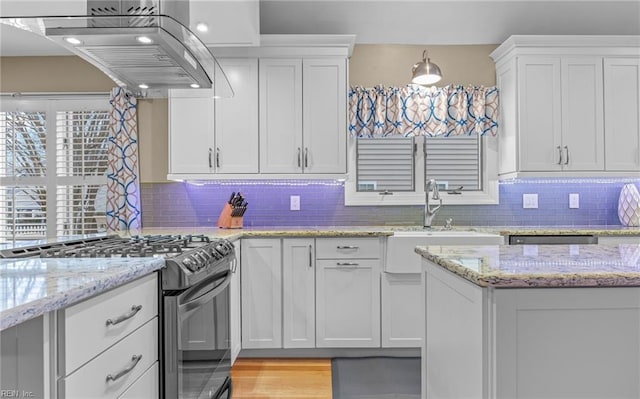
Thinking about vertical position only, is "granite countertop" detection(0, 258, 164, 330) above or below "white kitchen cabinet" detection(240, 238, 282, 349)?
above

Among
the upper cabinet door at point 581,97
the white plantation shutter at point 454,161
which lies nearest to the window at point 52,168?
the white plantation shutter at point 454,161

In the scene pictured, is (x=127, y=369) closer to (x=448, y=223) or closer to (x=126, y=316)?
(x=126, y=316)

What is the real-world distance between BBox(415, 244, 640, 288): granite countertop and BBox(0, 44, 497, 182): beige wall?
2.37 metres

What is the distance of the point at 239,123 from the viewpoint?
3340 mm

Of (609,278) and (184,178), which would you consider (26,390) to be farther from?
(184,178)

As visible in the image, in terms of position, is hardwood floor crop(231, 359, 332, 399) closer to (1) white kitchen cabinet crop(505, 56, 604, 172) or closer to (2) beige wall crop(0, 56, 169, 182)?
(2) beige wall crop(0, 56, 169, 182)

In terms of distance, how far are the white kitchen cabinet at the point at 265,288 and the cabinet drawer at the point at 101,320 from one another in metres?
1.51

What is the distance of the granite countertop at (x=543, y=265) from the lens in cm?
112

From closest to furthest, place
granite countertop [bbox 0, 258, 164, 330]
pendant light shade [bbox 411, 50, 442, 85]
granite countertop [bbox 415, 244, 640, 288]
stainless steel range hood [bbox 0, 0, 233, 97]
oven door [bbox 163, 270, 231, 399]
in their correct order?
granite countertop [bbox 0, 258, 164, 330]
granite countertop [bbox 415, 244, 640, 288]
oven door [bbox 163, 270, 231, 399]
stainless steel range hood [bbox 0, 0, 233, 97]
pendant light shade [bbox 411, 50, 442, 85]

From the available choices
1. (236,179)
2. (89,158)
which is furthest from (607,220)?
(89,158)

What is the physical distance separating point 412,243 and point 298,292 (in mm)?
879

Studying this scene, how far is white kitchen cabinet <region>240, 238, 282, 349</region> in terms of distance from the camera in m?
3.04

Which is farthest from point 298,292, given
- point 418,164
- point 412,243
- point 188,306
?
point 418,164

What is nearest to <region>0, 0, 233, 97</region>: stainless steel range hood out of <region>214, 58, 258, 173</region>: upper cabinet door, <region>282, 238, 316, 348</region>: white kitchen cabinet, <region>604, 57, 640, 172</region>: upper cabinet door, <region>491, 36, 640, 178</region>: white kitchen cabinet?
<region>214, 58, 258, 173</region>: upper cabinet door
